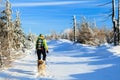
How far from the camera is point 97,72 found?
20.5 meters

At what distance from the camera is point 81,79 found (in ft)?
59.4

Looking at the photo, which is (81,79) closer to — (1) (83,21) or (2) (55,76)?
(2) (55,76)

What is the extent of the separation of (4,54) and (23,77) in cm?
820

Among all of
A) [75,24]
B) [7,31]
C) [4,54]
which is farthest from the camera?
[75,24]

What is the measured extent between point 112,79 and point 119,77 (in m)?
0.41

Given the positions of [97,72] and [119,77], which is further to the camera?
[97,72]

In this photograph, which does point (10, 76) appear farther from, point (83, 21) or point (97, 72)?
point (83, 21)

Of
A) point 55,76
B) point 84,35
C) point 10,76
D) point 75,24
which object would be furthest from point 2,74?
point 75,24

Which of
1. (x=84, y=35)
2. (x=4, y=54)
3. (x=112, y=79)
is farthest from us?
(x=84, y=35)

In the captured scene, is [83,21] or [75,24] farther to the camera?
[75,24]

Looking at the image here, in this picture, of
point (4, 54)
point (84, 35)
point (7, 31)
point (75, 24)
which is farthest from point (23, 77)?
point (75, 24)

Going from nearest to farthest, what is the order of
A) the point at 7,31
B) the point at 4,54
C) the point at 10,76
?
the point at 10,76
the point at 4,54
the point at 7,31

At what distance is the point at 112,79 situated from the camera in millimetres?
17828

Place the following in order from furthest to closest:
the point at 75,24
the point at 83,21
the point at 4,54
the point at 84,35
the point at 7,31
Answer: the point at 75,24
the point at 83,21
the point at 84,35
the point at 7,31
the point at 4,54
